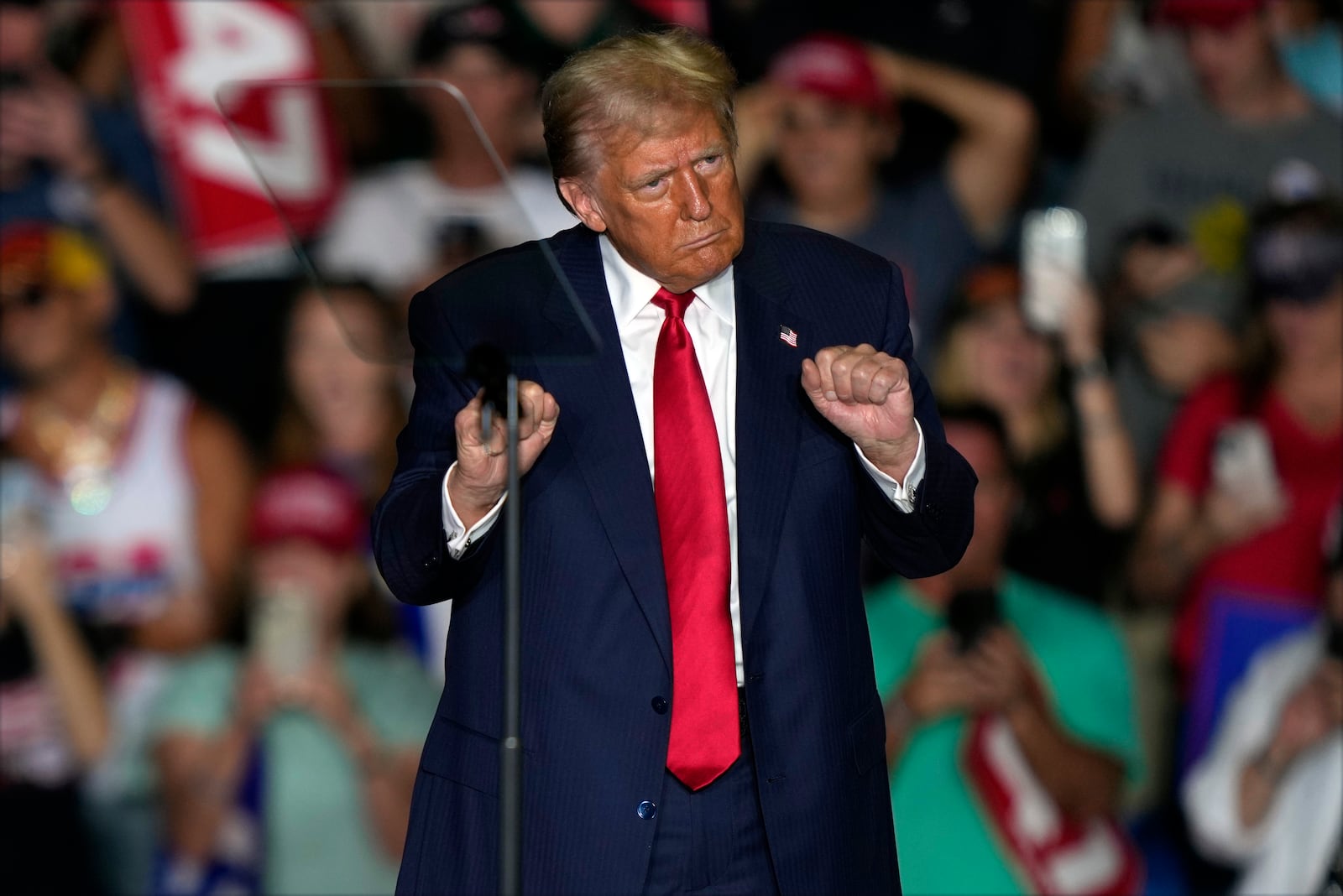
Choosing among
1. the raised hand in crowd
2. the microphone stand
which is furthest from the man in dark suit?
the raised hand in crowd

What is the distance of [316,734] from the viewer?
3.77m

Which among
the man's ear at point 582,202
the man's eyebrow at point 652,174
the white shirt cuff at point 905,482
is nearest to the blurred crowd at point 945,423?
the man's ear at point 582,202

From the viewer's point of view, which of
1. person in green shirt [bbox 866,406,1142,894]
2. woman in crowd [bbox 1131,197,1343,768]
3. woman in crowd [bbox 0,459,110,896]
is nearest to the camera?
person in green shirt [bbox 866,406,1142,894]

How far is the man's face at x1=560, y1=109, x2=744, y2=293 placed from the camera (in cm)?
175

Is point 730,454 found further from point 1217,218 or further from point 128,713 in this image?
point 1217,218

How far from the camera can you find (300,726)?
378 cm

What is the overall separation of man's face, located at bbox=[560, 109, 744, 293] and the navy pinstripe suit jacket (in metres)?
0.10

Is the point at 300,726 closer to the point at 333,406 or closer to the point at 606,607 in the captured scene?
the point at 333,406

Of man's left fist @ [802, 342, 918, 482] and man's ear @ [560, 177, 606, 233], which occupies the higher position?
man's ear @ [560, 177, 606, 233]

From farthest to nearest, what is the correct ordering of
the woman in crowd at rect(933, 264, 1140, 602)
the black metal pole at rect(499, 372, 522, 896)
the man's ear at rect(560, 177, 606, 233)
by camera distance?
the woman in crowd at rect(933, 264, 1140, 602) < the man's ear at rect(560, 177, 606, 233) < the black metal pole at rect(499, 372, 522, 896)

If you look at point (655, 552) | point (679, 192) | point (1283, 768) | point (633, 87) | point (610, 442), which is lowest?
point (1283, 768)

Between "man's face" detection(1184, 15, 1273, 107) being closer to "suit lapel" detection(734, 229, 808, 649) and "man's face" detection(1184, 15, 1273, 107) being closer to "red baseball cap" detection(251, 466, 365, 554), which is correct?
"red baseball cap" detection(251, 466, 365, 554)

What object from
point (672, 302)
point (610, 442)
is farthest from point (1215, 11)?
point (610, 442)

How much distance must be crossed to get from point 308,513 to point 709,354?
2.19 m
